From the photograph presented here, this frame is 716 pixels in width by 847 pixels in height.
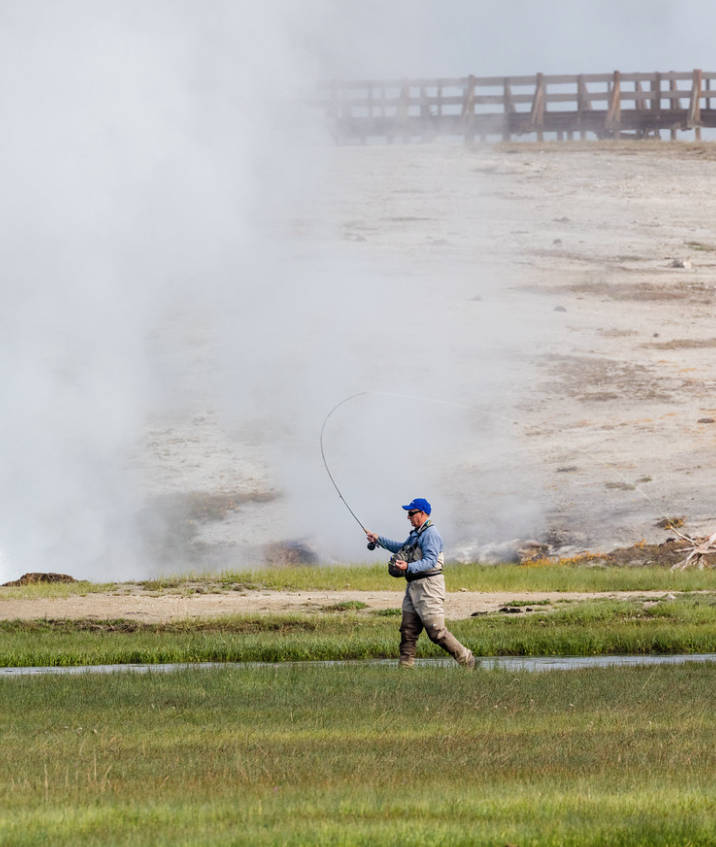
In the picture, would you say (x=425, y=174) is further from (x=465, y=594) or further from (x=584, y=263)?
(x=465, y=594)

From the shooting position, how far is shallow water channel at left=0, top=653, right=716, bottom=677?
12539 mm

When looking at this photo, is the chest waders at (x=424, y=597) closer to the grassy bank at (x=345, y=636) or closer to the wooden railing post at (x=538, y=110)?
the grassy bank at (x=345, y=636)

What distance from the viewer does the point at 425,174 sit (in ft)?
154

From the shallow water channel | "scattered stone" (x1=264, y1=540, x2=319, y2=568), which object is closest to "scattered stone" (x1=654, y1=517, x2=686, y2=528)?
"scattered stone" (x1=264, y1=540, x2=319, y2=568)

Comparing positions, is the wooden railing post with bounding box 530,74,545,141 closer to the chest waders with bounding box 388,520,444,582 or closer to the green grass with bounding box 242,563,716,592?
the green grass with bounding box 242,563,716,592

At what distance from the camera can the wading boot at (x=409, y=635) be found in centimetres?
1169

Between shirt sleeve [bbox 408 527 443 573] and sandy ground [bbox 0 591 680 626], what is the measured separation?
262 inches

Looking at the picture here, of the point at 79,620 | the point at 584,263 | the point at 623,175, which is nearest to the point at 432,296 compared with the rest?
the point at 584,263

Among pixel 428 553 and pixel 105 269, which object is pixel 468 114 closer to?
pixel 105 269

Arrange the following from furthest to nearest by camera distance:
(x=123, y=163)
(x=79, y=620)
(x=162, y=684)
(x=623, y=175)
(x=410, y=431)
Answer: (x=623, y=175) → (x=123, y=163) → (x=410, y=431) → (x=79, y=620) → (x=162, y=684)

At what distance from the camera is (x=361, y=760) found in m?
7.63

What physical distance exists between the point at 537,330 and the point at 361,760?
28.5m

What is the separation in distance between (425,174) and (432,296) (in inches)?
411

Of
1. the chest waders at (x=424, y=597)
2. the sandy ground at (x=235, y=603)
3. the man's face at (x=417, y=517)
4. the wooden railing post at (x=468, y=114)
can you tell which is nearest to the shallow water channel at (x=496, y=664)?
the chest waders at (x=424, y=597)
